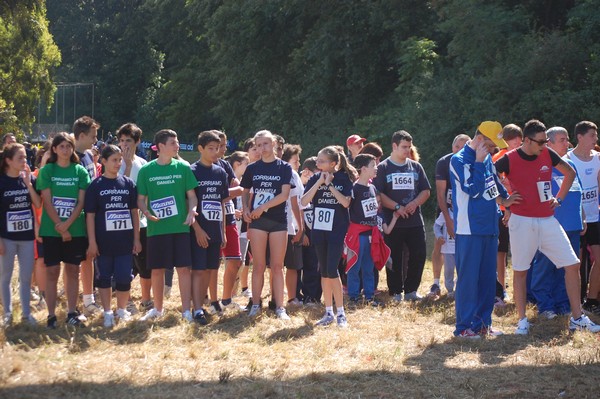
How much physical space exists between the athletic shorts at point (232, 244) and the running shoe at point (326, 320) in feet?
4.94

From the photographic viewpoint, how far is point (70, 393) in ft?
20.2

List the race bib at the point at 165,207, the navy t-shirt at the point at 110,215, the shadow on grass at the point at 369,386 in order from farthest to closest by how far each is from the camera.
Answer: the race bib at the point at 165,207
the navy t-shirt at the point at 110,215
the shadow on grass at the point at 369,386

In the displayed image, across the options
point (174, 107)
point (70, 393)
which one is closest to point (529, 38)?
point (70, 393)

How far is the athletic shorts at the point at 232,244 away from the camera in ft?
32.6

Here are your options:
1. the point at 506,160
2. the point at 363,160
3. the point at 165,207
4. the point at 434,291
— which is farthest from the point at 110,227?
the point at 434,291

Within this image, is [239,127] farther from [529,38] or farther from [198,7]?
[529,38]

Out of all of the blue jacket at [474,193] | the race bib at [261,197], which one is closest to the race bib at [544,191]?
the blue jacket at [474,193]

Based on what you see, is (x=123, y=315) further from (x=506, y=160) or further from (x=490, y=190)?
(x=506, y=160)

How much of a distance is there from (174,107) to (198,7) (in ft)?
40.1

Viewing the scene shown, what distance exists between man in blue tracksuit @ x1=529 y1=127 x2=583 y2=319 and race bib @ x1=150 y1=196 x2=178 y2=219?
4.08m

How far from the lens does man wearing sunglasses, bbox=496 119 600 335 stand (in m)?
8.44

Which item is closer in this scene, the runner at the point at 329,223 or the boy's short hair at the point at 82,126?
the runner at the point at 329,223

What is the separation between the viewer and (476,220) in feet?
26.9

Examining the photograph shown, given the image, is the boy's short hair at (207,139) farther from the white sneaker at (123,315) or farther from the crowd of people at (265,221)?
the white sneaker at (123,315)
